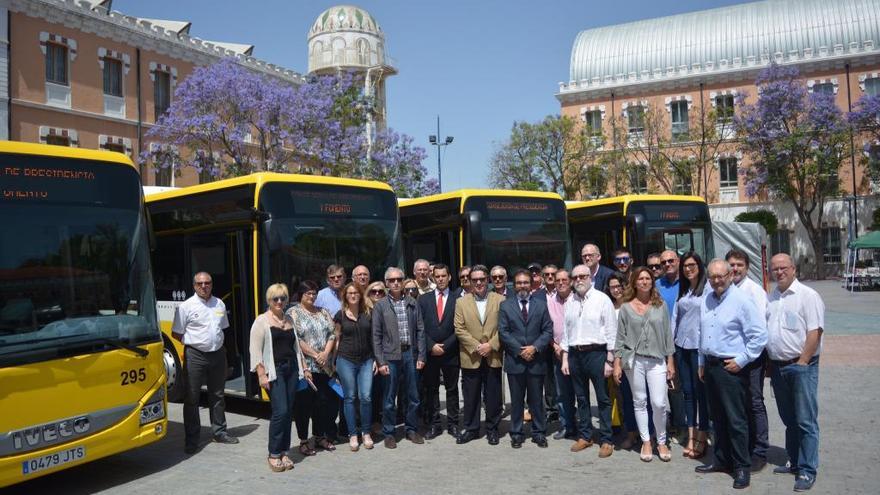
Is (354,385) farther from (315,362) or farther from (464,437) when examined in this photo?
(464,437)

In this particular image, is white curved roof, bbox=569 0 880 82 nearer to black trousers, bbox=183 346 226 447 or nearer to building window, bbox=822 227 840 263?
building window, bbox=822 227 840 263

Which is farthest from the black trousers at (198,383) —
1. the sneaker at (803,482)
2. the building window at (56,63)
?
the building window at (56,63)


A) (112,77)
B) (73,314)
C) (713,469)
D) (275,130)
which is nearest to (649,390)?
(713,469)

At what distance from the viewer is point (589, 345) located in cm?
808

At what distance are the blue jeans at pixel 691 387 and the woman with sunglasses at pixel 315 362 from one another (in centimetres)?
363

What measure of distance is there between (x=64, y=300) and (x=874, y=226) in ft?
141

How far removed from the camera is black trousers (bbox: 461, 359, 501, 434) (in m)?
8.62

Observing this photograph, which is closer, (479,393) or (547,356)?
(479,393)

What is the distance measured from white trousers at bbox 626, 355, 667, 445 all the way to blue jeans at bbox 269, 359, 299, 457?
3426mm

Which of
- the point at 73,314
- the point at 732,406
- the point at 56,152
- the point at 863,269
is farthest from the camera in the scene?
the point at 863,269

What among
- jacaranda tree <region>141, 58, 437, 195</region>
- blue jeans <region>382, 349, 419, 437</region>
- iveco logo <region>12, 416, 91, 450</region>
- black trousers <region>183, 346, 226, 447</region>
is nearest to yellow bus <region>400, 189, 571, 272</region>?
blue jeans <region>382, 349, 419, 437</region>

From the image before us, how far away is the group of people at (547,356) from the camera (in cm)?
675

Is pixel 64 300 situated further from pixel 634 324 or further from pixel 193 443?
pixel 634 324

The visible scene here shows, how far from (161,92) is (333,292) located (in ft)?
85.6
